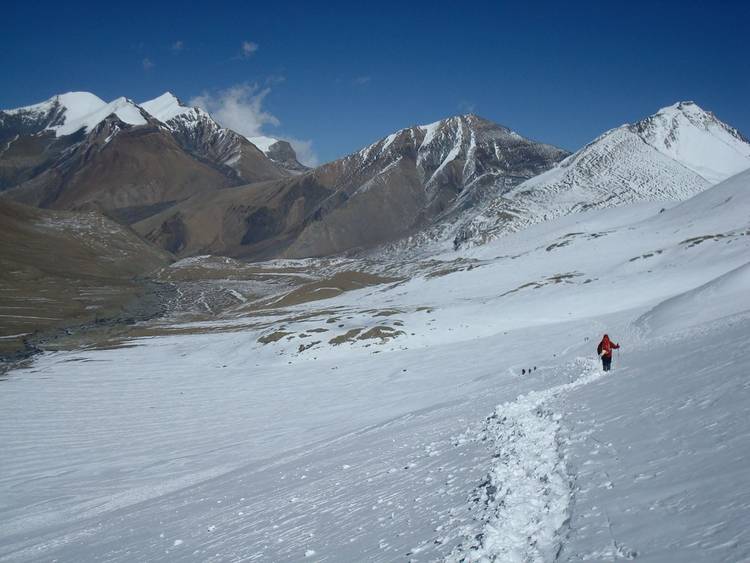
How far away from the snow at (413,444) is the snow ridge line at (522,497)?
0.06 m

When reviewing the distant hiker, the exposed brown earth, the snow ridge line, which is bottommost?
the snow ridge line

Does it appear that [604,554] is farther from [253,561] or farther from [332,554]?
[253,561]

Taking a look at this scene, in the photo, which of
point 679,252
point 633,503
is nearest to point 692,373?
point 633,503

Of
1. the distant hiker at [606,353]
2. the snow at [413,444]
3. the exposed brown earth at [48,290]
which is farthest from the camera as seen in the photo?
the exposed brown earth at [48,290]

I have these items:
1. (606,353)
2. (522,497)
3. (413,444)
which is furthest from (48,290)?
(522,497)

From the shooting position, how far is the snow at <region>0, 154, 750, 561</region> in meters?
9.02

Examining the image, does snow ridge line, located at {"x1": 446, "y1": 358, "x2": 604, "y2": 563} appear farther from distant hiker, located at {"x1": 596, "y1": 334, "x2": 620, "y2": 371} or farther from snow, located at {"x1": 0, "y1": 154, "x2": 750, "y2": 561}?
distant hiker, located at {"x1": 596, "y1": 334, "x2": 620, "y2": 371}

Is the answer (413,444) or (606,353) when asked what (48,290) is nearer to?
(413,444)

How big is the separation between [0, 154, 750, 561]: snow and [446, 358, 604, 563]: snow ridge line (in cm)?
6

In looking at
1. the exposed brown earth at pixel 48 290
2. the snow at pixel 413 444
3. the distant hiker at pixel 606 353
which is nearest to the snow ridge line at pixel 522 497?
the snow at pixel 413 444

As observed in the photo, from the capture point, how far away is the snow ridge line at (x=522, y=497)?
28.0ft

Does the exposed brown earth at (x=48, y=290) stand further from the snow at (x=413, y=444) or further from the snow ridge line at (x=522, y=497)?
the snow ridge line at (x=522, y=497)

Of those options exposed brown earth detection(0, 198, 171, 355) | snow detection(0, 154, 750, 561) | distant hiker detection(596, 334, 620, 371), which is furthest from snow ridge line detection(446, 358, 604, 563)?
exposed brown earth detection(0, 198, 171, 355)

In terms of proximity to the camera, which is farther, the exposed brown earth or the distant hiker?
the exposed brown earth
